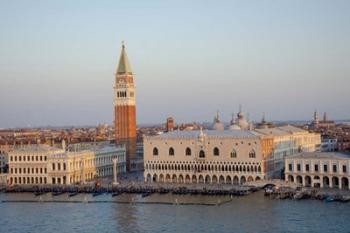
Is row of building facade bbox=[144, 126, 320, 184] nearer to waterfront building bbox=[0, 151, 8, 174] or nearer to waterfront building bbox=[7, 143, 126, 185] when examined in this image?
waterfront building bbox=[7, 143, 126, 185]

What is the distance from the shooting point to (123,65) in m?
47.5

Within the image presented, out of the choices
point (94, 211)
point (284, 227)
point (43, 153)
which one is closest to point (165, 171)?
point (43, 153)

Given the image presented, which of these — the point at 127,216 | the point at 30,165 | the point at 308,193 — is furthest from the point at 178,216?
the point at 30,165

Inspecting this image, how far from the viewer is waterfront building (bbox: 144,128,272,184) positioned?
1483 inches

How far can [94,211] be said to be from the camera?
2998 centimetres

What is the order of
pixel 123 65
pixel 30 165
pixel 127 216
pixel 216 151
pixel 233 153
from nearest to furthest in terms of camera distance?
pixel 127 216, pixel 233 153, pixel 216 151, pixel 30 165, pixel 123 65

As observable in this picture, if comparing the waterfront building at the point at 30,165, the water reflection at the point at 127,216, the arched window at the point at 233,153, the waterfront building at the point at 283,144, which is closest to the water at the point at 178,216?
the water reflection at the point at 127,216

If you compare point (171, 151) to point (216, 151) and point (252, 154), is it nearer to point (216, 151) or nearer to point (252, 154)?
point (216, 151)

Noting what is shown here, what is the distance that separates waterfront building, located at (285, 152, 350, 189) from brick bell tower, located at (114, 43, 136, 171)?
15.1m

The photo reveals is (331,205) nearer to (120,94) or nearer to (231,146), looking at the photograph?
(231,146)

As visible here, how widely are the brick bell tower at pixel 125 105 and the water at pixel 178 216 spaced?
1483cm

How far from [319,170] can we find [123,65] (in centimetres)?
1783

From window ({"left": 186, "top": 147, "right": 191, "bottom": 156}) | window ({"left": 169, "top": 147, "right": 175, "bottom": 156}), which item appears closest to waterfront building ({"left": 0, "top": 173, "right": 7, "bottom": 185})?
window ({"left": 169, "top": 147, "right": 175, "bottom": 156})

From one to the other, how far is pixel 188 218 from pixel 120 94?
21.4m
